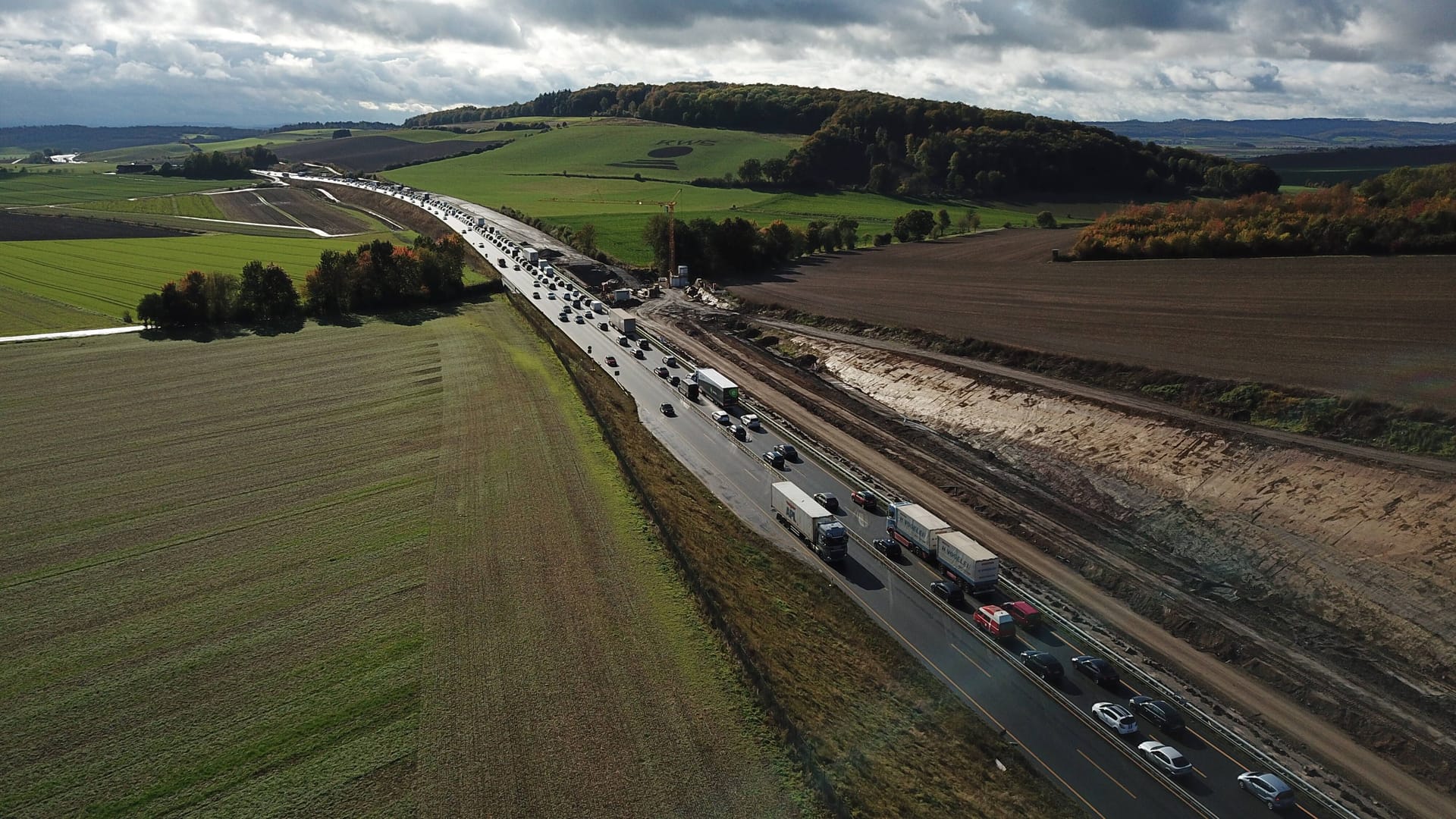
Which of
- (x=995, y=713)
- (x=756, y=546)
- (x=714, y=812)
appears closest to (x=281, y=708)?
(x=714, y=812)

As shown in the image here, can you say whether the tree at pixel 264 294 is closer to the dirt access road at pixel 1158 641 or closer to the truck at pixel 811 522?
the dirt access road at pixel 1158 641

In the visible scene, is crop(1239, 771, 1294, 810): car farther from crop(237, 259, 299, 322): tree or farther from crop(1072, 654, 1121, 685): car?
crop(237, 259, 299, 322): tree

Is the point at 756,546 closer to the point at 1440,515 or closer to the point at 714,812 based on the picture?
the point at 714,812

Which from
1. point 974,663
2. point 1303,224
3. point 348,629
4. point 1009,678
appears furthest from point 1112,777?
point 1303,224

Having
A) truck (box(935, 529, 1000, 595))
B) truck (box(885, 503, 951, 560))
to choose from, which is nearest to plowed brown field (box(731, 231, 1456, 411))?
truck (box(885, 503, 951, 560))

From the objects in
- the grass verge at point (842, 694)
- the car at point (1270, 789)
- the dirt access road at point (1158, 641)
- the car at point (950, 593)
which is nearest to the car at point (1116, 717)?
the car at point (1270, 789)
